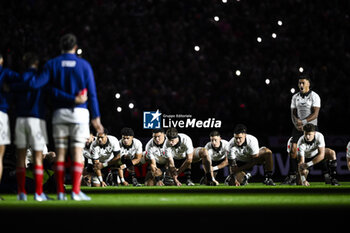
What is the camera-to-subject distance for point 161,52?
21.0 m

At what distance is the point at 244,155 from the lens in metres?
13.7

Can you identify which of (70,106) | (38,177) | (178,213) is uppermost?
(70,106)

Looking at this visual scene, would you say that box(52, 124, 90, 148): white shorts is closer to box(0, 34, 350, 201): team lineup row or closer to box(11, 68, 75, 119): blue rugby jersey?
box(0, 34, 350, 201): team lineup row

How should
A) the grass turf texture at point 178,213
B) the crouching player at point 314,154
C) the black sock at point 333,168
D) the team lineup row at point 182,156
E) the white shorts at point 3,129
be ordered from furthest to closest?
the team lineup row at point 182,156, the black sock at point 333,168, the crouching player at point 314,154, the white shorts at point 3,129, the grass turf texture at point 178,213

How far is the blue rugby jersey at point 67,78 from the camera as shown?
7137mm

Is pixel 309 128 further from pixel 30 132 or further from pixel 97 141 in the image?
pixel 30 132

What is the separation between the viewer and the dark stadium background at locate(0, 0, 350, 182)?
1916 cm

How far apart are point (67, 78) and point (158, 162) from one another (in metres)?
7.16

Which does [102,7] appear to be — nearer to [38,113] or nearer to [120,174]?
[120,174]

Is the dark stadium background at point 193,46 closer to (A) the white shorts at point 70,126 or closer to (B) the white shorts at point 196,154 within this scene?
(B) the white shorts at point 196,154
